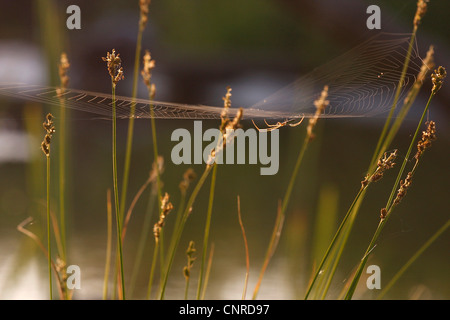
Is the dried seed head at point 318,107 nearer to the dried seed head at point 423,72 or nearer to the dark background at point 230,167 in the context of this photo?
the dried seed head at point 423,72

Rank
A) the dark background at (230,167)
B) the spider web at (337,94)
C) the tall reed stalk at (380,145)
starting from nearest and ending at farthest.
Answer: the tall reed stalk at (380,145), the spider web at (337,94), the dark background at (230,167)

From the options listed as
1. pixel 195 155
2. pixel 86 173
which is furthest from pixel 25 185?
pixel 195 155

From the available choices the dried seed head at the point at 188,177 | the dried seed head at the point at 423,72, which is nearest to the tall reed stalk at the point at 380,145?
the dried seed head at the point at 423,72

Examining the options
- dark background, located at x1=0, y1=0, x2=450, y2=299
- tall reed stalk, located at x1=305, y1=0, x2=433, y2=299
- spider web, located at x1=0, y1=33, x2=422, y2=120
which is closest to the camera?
tall reed stalk, located at x1=305, y1=0, x2=433, y2=299

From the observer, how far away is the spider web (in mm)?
632

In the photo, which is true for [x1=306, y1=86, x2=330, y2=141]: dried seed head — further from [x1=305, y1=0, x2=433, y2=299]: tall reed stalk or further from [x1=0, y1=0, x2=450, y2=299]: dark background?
[x1=0, y1=0, x2=450, y2=299]: dark background

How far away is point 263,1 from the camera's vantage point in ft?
8.71

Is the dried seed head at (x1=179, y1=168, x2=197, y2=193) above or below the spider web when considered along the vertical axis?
below

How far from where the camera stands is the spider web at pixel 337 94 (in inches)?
24.9

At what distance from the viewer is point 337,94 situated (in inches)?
31.8

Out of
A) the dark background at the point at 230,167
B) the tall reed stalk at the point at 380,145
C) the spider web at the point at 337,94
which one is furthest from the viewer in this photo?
the dark background at the point at 230,167

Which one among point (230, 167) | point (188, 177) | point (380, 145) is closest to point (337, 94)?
point (380, 145)

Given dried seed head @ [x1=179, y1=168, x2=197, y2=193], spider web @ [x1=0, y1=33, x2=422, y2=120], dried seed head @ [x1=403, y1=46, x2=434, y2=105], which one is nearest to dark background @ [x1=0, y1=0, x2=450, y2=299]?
spider web @ [x1=0, y1=33, x2=422, y2=120]
